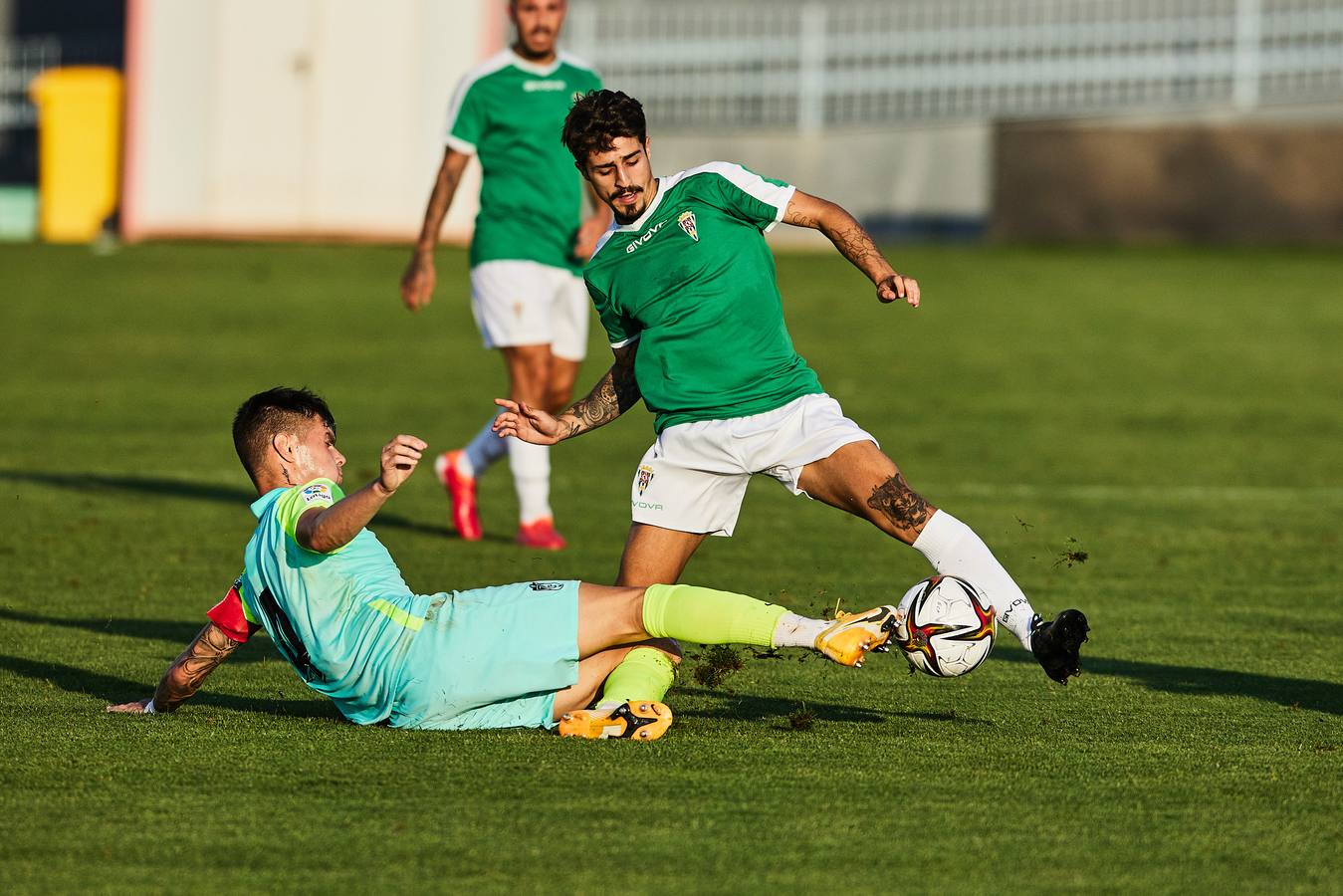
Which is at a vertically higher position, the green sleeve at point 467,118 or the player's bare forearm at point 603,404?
the green sleeve at point 467,118

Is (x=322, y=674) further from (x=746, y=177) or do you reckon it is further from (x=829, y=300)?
(x=829, y=300)

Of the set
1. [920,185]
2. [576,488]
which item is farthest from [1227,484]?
[920,185]

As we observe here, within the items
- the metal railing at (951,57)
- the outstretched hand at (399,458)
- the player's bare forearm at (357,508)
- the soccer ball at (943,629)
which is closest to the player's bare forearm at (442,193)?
the player's bare forearm at (357,508)

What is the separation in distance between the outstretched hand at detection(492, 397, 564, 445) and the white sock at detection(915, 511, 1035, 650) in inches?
45.1

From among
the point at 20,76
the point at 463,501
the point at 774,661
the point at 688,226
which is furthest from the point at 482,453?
the point at 20,76

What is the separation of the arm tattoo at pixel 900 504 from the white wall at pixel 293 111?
61.9 feet

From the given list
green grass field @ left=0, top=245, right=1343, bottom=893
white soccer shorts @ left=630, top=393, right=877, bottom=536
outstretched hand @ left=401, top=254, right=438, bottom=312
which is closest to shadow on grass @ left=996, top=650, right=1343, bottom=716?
green grass field @ left=0, top=245, right=1343, bottom=893

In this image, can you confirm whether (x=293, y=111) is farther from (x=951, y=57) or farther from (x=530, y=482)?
(x=530, y=482)

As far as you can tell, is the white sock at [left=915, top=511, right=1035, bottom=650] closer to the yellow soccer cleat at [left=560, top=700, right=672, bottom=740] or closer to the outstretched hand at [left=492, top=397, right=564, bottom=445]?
the yellow soccer cleat at [left=560, top=700, right=672, bottom=740]

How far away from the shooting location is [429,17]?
24953 millimetres

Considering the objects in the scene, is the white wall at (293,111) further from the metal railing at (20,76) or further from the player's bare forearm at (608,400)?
the player's bare forearm at (608,400)

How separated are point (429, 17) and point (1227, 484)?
1513cm

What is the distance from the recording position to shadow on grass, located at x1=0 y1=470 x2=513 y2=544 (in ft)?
36.4

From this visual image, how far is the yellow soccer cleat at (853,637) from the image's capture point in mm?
5324
